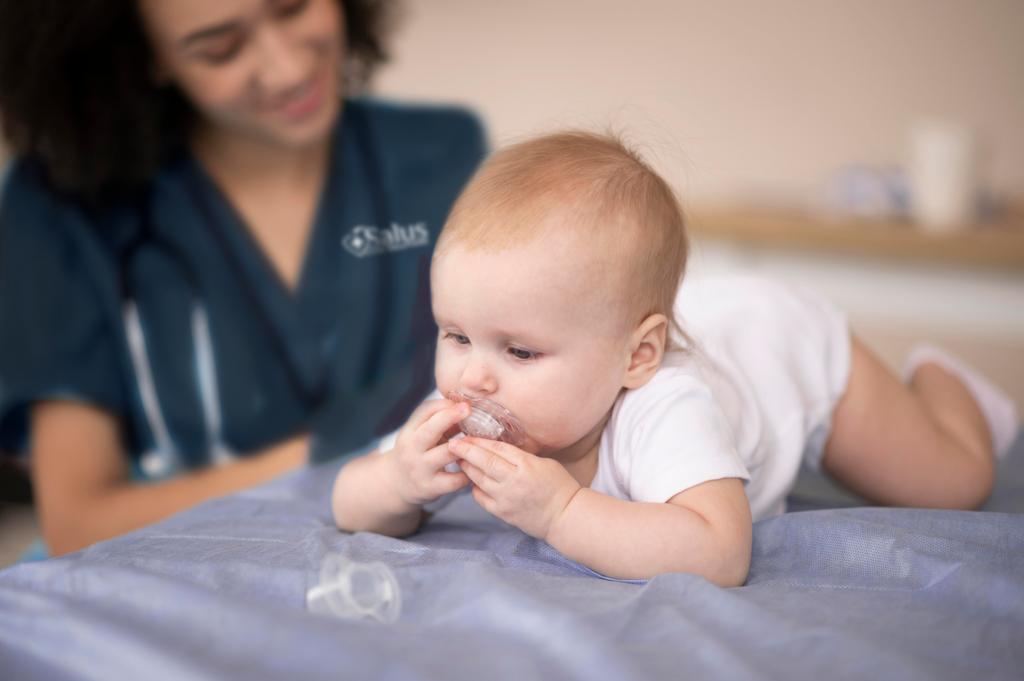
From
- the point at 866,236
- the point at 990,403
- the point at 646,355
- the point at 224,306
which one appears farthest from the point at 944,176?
the point at 224,306

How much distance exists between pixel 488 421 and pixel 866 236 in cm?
188

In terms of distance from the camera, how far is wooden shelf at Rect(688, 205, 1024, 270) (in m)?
2.04

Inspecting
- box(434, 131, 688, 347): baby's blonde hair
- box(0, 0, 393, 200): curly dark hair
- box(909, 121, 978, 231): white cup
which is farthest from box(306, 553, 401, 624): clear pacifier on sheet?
box(909, 121, 978, 231): white cup

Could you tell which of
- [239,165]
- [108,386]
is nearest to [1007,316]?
[239,165]

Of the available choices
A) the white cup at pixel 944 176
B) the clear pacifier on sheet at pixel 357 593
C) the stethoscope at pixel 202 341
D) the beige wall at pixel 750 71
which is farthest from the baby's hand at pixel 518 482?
the white cup at pixel 944 176

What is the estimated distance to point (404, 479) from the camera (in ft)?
2.08

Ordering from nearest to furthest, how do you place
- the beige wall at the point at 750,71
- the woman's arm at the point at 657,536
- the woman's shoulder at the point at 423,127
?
1. the woman's arm at the point at 657,536
2. the woman's shoulder at the point at 423,127
3. the beige wall at the point at 750,71

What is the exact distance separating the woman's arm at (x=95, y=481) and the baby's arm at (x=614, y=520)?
50 centimetres

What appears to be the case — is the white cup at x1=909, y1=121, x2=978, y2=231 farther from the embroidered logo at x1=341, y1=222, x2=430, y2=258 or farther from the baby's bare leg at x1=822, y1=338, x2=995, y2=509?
the embroidered logo at x1=341, y1=222, x2=430, y2=258

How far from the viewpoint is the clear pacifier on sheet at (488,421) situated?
608 mm

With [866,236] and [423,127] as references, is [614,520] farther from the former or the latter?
[866,236]

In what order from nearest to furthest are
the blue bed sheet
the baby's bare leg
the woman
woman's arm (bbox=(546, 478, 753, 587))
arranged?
the blue bed sheet
woman's arm (bbox=(546, 478, 753, 587))
the baby's bare leg
the woman

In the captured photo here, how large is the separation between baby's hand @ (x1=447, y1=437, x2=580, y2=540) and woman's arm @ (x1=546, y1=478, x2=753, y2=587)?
0.01m

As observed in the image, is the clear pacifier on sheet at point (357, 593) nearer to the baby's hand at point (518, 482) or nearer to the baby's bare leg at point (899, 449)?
the baby's hand at point (518, 482)
